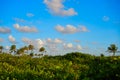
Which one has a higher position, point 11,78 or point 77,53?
point 77,53

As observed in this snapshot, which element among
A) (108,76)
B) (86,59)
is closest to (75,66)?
(86,59)

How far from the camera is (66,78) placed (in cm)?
1795

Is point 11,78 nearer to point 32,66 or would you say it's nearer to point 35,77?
point 35,77

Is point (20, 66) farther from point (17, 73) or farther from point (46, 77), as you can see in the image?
point (46, 77)

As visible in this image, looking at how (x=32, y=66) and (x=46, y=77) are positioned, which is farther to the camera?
(x=32, y=66)

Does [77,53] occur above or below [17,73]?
above

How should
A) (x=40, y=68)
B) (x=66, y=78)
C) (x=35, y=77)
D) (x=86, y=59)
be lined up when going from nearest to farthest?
(x=66, y=78), (x=35, y=77), (x=40, y=68), (x=86, y=59)

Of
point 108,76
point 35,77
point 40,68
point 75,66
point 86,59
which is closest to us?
point 108,76

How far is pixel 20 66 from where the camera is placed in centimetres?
2481

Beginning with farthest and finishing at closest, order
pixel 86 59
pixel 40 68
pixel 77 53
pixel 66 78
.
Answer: pixel 77 53 < pixel 86 59 < pixel 40 68 < pixel 66 78

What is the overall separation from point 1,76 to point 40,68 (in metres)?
4.80

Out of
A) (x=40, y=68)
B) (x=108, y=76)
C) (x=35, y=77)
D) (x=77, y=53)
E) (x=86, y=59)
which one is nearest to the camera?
(x=108, y=76)

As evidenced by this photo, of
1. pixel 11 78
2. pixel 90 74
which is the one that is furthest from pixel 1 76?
pixel 90 74

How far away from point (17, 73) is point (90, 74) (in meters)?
4.55
